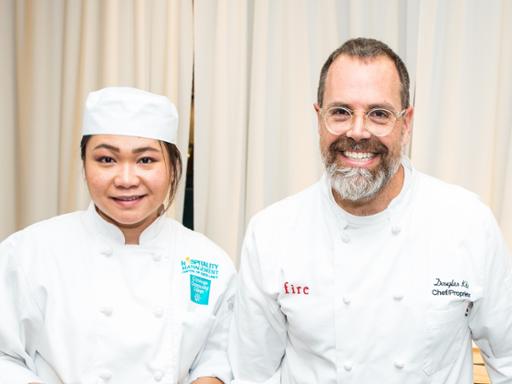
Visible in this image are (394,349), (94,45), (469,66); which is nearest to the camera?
(394,349)

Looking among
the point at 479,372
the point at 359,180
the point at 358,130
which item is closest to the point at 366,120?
the point at 358,130

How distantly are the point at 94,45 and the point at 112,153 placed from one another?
1.25 metres

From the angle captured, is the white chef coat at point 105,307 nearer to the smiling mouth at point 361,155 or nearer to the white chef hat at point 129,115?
the white chef hat at point 129,115

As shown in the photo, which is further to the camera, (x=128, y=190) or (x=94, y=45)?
(x=94, y=45)

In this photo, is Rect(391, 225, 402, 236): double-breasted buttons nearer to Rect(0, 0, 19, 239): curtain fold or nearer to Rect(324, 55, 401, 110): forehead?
Rect(324, 55, 401, 110): forehead

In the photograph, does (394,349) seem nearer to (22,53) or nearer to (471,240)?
(471,240)

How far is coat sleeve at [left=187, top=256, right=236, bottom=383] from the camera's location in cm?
177

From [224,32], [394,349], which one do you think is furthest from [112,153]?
[224,32]

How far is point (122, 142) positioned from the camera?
67.0 inches

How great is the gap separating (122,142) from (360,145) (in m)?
0.62

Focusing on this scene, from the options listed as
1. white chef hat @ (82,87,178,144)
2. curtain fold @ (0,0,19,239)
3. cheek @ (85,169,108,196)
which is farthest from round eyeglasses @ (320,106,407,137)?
curtain fold @ (0,0,19,239)

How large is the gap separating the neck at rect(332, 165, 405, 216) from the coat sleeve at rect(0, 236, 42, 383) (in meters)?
0.84

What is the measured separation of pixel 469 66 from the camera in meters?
2.43

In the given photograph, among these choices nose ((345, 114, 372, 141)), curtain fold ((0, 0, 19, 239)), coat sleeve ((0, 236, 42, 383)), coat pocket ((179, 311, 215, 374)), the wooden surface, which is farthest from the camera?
curtain fold ((0, 0, 19, 239))
